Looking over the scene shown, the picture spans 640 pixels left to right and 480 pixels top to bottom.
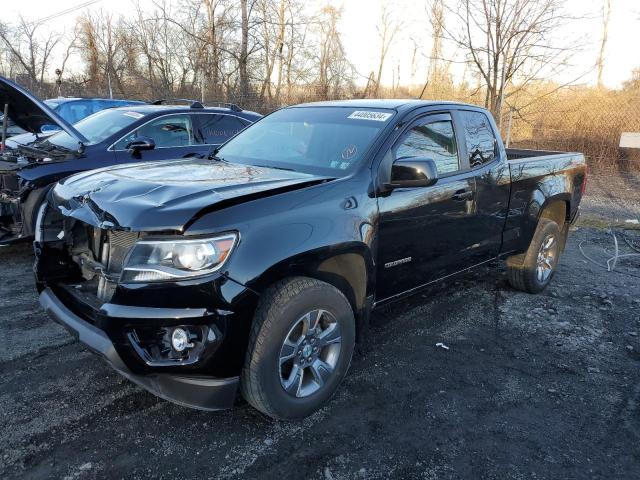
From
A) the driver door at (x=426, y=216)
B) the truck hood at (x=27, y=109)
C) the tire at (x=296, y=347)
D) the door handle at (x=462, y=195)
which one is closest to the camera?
the tire at (x=296, y=347)

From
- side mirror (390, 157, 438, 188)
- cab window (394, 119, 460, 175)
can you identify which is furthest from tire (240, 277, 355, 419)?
cab window (394, 119, 460, 175)

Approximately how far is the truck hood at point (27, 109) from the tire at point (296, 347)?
3534 millimetres

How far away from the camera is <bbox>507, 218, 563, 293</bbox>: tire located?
5.12 meters

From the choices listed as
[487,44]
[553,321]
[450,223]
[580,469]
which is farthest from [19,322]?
[487,44]

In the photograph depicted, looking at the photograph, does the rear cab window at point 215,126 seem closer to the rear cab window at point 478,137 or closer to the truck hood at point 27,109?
the truck hood at point 27,109

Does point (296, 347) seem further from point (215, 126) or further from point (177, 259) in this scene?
point (215, 126)

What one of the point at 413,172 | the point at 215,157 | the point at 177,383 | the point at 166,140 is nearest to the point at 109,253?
the point at 177,383

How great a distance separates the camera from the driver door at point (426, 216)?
3350mm

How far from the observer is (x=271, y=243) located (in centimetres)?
255

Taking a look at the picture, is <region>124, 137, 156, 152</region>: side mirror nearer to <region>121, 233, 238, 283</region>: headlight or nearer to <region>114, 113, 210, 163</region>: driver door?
<region>114, 113, 210, 163</region>: driver door

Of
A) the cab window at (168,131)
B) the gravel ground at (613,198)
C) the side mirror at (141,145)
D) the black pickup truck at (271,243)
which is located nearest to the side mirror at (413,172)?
the black pickup truck at (271,243)

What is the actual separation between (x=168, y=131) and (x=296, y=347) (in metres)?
4.65

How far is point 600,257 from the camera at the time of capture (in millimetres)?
6836

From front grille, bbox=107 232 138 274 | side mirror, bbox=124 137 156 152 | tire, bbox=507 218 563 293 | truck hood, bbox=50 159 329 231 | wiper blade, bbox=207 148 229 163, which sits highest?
side mirror, bbox=124 137 156 152
